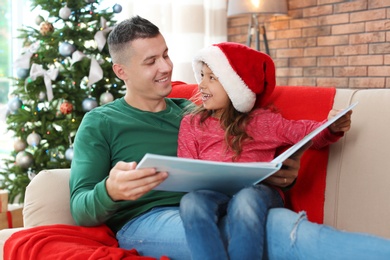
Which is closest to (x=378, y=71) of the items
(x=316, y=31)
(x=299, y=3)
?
(x=316, y=31)

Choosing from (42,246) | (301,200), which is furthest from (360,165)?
(42,246)

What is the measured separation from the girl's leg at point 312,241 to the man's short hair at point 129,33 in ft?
2.61

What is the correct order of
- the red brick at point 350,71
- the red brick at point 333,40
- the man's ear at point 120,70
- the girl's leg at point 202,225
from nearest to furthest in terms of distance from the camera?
the girl's leg at point 202,225, the man's ear at point 120,70, the red brick at point 350,71, the red brick at point 333,40

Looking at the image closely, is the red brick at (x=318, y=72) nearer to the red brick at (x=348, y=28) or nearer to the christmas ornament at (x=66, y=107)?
the red brick at (x=348, y=28)

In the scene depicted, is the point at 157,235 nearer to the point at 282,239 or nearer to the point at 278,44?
the point at 282,239

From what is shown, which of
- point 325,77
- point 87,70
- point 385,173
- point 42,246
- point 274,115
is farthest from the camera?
point 325,77

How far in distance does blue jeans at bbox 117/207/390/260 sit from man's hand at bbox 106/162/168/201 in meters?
0.20

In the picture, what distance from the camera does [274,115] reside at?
6.31 ft

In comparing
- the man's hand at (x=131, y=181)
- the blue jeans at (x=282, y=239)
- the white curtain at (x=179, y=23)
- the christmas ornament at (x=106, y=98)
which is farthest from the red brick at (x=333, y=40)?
A: the man's hand at (x=131, y=181)

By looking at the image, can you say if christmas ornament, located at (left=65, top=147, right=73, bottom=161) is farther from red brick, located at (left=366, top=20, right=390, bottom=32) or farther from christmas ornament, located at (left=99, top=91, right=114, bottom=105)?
red brick, located at (left=366, top=20, right=390, bottom=32)

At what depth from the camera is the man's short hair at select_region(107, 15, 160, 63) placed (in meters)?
2.00

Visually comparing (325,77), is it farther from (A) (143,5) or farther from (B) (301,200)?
(B) (301,200)

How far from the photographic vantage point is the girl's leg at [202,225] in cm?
143

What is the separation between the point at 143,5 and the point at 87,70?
0.93 m
